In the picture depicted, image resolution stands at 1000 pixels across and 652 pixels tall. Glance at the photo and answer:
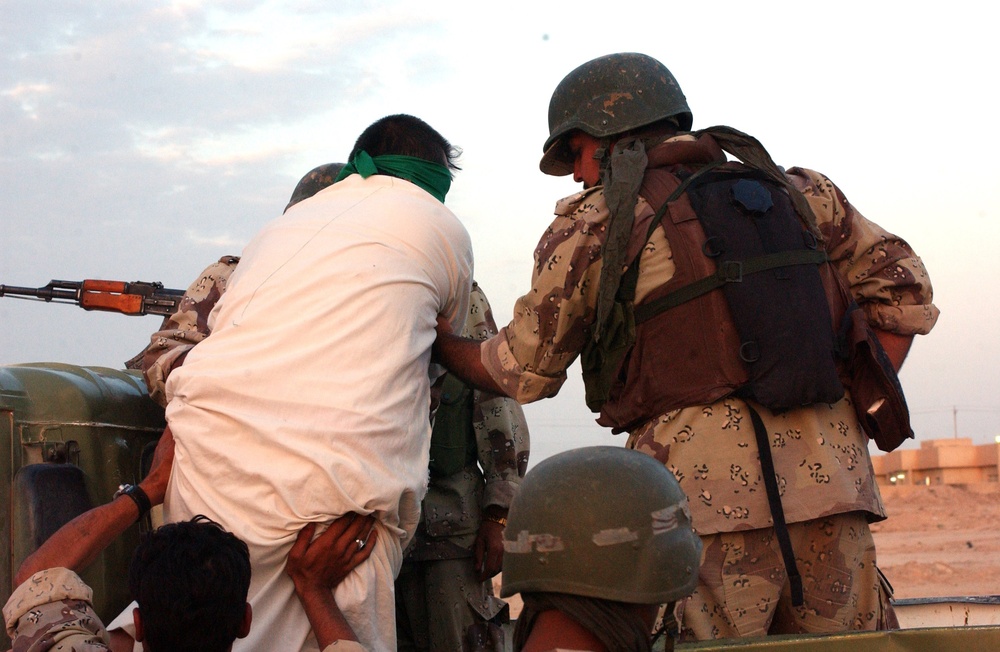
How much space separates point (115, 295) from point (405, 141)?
4.31 m

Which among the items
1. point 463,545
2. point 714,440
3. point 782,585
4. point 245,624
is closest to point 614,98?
point 714,440

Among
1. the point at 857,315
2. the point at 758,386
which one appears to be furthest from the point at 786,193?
the point at 758,386

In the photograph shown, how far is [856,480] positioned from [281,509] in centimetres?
151

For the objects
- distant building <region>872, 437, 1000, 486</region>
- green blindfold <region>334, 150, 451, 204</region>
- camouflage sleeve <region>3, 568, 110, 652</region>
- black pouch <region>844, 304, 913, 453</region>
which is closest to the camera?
camouflage sleeve <region>3, 568, 110, 652</region>

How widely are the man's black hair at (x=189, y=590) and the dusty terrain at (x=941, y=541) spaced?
11405 millimetres

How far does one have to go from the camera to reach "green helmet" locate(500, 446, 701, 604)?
2186 millimetres

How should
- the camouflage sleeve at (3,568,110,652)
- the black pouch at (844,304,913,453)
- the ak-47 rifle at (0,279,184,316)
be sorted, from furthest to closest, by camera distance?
the ak-47 rifle at (0,279,184,316) < the black pouch at (844,304,913,453) < the camouflage sleeve at (3,568,110,652)

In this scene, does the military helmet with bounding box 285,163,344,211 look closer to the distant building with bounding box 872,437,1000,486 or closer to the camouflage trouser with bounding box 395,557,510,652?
the camouflage trouser with bounding box 395,557,510,652

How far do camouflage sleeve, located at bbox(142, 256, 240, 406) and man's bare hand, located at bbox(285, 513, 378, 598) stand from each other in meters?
0.89

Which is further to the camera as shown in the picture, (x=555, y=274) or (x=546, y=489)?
(x=555, y=274)

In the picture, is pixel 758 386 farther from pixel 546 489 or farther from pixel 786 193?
Result: pixel 546 489

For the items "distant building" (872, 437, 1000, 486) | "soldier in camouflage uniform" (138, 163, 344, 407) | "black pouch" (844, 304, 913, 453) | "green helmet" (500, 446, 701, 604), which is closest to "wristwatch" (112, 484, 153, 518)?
"soldier in camouflage uniform" (138, 163, 344, 407)

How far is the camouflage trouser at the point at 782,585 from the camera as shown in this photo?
2.95 meters

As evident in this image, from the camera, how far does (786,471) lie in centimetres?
301
